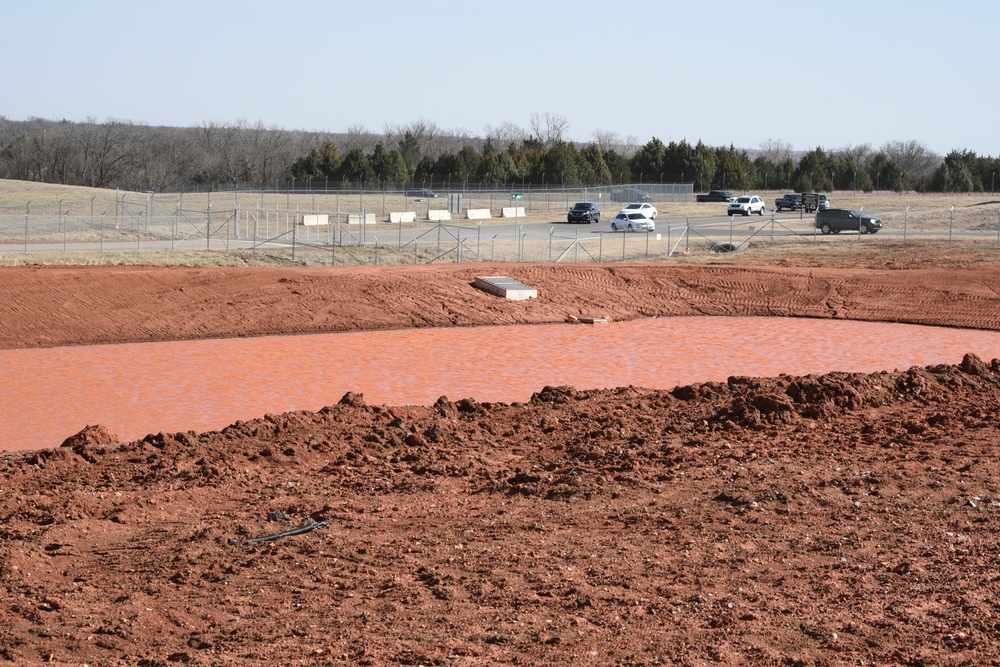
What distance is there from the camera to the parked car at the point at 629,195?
3807 inches

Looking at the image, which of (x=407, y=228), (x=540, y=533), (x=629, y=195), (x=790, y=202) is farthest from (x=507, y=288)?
(x=629, y=195)

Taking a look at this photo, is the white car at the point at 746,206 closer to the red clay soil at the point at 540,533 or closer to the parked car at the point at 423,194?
A: the parked car at the point at 423,194

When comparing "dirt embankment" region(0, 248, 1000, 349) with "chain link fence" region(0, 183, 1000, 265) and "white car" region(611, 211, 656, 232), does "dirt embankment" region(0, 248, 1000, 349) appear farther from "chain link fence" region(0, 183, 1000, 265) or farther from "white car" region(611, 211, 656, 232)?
"white car" region(611, 211, 656, 232)

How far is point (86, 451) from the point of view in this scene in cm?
1489

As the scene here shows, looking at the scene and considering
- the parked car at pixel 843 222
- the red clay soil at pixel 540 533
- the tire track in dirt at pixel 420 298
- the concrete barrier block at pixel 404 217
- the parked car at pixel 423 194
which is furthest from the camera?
the parked car at pixel 423 194

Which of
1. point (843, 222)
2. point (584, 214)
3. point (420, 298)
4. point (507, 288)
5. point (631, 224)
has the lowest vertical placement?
point (420, 298)

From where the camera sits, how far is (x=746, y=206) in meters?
80.4

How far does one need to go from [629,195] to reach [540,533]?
287 ft

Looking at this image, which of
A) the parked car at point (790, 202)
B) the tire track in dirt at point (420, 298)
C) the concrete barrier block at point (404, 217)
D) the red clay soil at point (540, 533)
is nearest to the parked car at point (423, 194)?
the concrete barrier block at point (404, 217)

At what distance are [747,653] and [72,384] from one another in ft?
57.8

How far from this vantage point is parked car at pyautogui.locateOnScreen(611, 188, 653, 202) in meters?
96.7

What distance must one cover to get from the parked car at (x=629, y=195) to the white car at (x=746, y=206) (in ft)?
50.5

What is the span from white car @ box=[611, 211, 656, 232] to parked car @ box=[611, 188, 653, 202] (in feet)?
99.4

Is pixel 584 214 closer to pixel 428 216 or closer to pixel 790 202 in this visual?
pixel 428 216
